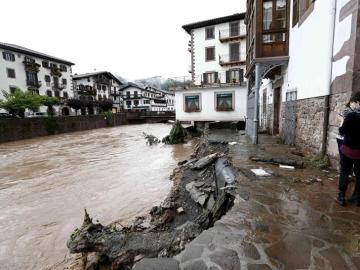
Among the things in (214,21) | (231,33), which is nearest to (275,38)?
(231,33)

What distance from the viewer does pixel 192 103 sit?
22.2m

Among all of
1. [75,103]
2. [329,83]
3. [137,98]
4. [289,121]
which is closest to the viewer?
[329,83]

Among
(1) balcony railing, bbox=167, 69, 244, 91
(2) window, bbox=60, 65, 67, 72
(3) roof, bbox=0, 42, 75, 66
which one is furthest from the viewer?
(2) window, bbox=60, 65, 67, 72

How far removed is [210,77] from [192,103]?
605 centimetres

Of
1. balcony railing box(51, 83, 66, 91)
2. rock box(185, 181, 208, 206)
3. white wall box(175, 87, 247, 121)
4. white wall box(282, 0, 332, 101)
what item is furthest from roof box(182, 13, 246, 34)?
balcony railing box(51, 83, 66, 91)

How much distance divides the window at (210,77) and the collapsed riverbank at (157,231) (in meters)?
21.0

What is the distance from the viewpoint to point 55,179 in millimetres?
9773

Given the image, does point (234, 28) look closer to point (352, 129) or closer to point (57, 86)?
point (352, 129)

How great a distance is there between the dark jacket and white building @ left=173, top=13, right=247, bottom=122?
17.5 meters

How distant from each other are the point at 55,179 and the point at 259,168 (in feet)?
28.3

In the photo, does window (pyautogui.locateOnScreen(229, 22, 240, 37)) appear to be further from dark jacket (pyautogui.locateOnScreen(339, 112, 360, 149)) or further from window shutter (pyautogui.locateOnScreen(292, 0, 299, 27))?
dark jacket (pyautogui.locateOnScreen(339, 112, 360, 149))

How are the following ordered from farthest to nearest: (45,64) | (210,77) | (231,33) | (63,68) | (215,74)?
(63,68), (45,64), (210,77), (215,74), (231,33)

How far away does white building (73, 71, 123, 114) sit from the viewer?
4394cm

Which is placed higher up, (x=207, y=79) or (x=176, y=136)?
(x=207, y=79)
